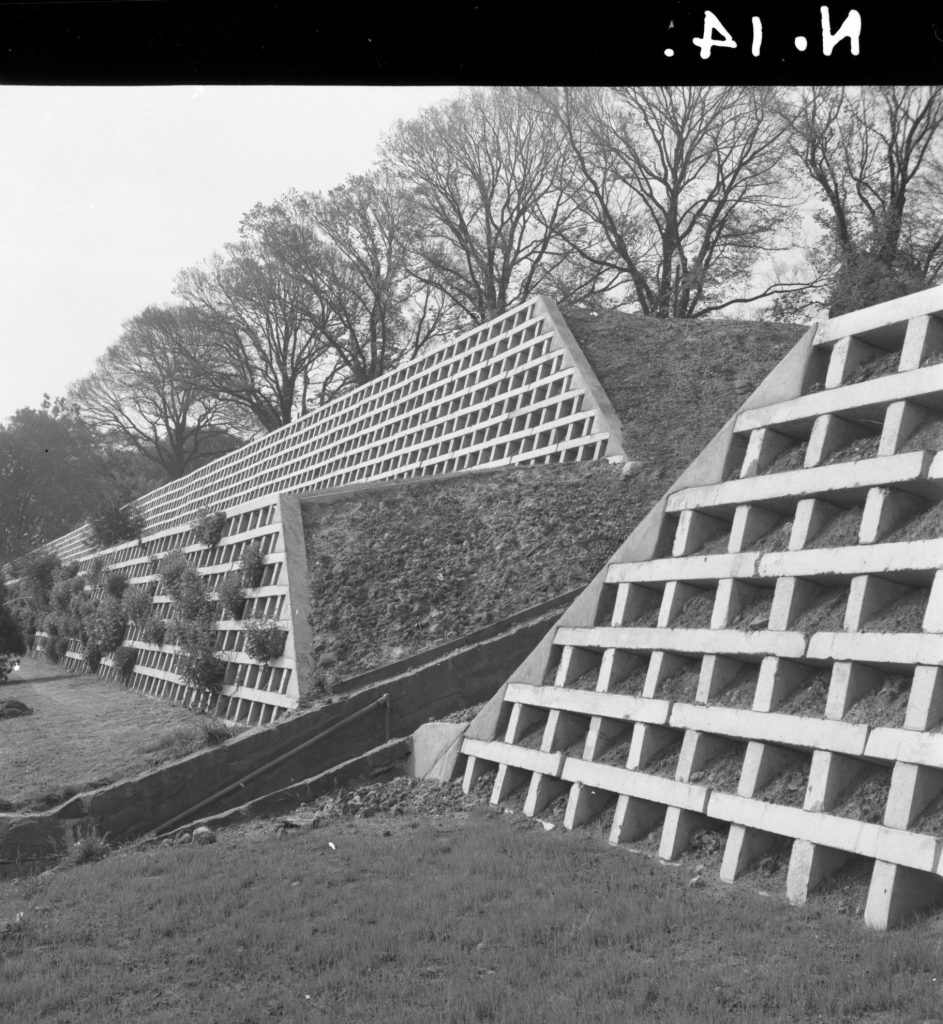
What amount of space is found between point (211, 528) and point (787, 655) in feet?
30.7

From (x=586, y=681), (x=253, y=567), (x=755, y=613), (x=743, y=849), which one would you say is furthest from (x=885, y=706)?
(x=253, y=567)

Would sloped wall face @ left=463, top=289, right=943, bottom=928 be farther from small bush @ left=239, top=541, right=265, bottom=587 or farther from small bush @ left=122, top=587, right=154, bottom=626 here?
small bush @ left=122, top=587, right=154, bottom=626

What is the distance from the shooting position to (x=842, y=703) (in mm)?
4742

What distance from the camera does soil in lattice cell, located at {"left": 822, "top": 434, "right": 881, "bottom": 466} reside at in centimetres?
550

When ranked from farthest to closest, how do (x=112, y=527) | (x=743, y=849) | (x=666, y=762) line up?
(x=112, y=527)
(x=666, y=762)
(x=743, y=849)

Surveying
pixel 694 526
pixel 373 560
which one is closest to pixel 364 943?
pixel 694 526

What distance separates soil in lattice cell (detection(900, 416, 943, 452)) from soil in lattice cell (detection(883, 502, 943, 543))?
27 centimetres

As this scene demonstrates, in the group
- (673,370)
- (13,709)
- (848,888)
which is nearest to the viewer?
(848,888)

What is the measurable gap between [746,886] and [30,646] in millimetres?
23911

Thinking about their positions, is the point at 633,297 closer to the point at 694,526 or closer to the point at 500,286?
the point at 500,286

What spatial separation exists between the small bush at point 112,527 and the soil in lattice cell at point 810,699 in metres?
19.0

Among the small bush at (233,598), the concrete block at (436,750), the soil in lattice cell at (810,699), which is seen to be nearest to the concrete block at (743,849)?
the soil in lattice cell at (810,699)

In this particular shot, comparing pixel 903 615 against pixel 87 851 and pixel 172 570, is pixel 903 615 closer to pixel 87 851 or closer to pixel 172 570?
pixel 87 851

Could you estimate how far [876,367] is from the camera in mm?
5746
